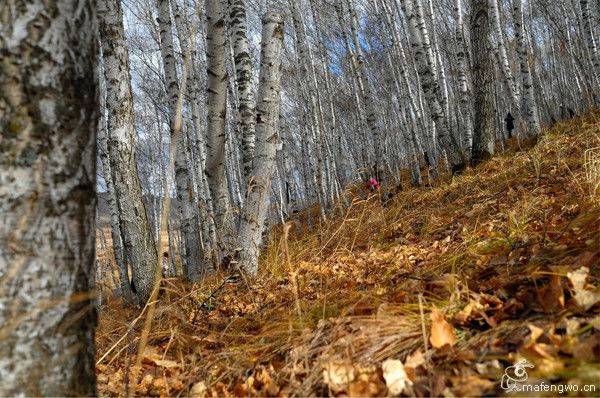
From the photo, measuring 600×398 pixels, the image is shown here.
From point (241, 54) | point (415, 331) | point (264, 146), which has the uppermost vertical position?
point (241, 54)

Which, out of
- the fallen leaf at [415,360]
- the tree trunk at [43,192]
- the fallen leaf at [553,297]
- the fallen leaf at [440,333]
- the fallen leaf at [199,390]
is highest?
the tree trunk at [43,192]

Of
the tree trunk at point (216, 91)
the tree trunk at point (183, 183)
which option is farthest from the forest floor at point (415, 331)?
the tree trunk at point (183, 183)

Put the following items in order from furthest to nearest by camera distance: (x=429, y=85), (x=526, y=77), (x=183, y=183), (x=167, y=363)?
(x=526, y=77), (x=429, y=85), (x=183, y=183), (x=167, y=363)

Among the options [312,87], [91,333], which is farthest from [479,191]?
[312,87]

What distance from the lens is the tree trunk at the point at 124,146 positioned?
12.9 ft

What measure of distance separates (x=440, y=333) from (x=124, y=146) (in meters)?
3.74

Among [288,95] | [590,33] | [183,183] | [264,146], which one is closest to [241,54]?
[264,146]

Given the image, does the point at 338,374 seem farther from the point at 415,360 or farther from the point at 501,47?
the point at 501,47

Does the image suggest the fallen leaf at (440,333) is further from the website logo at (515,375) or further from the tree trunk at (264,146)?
the tree trunk at (264,146)

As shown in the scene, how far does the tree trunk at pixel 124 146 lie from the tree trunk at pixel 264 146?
1.65m

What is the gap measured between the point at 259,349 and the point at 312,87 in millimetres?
9346

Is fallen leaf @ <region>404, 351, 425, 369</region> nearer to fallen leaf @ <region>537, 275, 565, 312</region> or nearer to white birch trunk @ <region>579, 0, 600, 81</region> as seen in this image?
fallen leaf @ <region>537, 275, 565, 312</region>

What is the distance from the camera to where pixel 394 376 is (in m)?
1.08

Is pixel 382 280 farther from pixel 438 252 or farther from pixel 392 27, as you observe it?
pixel 392 27
